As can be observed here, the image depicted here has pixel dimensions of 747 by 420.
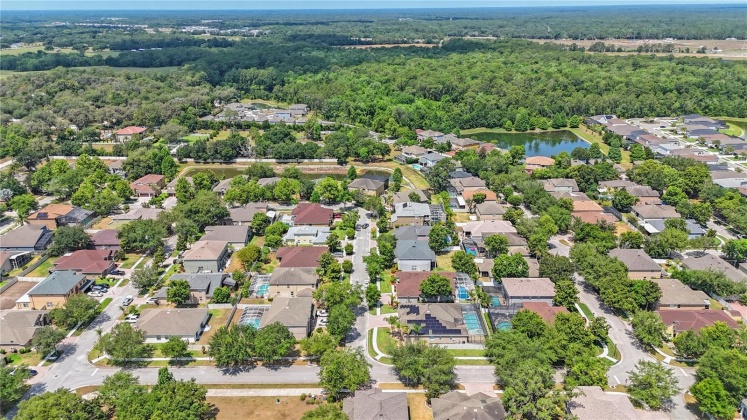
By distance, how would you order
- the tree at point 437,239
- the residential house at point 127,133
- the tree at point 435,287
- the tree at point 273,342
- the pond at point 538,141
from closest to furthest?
the tree at point 273,342 → the tree at point 435,287 → the tree at point 437,239 → the pond at point 538,141 → the residential house at point 127,133

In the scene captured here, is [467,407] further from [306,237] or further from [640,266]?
Result: [306,237]

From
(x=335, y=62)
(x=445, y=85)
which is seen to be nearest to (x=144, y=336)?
(x=445, y=85)

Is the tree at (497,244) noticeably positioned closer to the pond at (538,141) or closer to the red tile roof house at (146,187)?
the pond at (538,141)

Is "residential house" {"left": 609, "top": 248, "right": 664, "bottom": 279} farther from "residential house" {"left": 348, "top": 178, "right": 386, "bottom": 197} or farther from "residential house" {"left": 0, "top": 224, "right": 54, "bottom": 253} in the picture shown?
"residential house" {"left": 0, "top": 224, "right": 54, "bottom": 253}

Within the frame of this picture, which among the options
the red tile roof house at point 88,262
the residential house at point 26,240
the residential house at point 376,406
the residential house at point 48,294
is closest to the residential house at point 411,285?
the residential house at point 376,406

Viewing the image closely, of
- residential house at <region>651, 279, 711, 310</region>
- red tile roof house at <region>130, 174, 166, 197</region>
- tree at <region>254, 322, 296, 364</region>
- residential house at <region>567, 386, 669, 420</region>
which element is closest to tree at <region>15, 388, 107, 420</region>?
tree at <region>254, 322, 296, 364</region>

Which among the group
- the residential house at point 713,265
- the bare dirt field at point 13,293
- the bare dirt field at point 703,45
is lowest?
the bare dirt field at point 13,293

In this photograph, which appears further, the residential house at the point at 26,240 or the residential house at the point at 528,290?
the residential house at the point at 26,240
